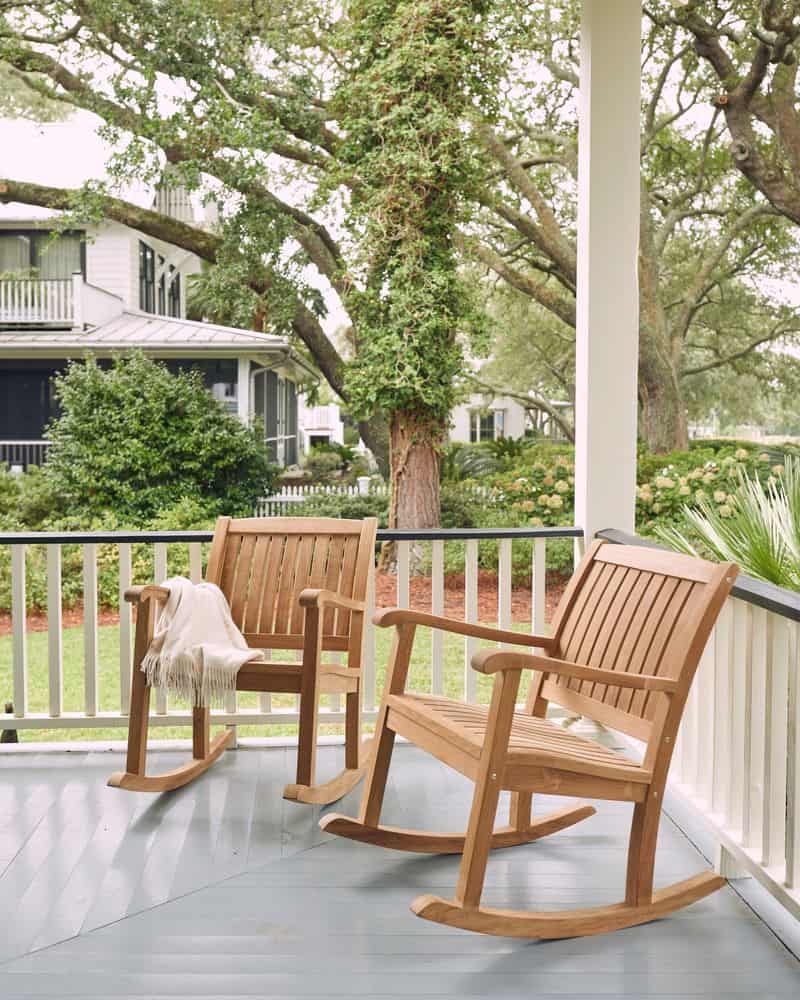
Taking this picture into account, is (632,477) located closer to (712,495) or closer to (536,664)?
(536,664)

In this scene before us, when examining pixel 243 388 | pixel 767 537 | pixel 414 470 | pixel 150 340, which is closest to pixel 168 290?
pixel 150 340

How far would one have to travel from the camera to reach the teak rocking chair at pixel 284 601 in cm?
322

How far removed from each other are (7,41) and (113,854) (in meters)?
11.1

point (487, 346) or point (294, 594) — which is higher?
point (487, 346)

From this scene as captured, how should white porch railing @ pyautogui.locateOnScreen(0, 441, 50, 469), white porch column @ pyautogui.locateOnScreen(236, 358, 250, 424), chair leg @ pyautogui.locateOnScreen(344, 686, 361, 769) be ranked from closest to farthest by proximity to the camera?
1. chair leg @ pyautogui.locateOnScreen(344, 686, 361, 769)
2. white porch column @ pyautogui.locateOnScreen(236, 358, 250, 424)
3. white porch railing @ pyautogui.locateOnScreen(0, 441, 50, 469)

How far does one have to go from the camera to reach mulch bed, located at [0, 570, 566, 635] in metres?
9.53

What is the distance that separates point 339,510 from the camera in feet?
35.6

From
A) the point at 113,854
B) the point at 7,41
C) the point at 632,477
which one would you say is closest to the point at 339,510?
the point at 7,41

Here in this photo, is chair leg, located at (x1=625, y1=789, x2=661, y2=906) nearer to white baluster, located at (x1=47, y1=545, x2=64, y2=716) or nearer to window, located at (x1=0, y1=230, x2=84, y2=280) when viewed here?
white baluster, located at (x1=47, y1=545, x2=64, y2=716)

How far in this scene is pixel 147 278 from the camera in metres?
13.7

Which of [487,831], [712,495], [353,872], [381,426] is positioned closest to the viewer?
[487,831]

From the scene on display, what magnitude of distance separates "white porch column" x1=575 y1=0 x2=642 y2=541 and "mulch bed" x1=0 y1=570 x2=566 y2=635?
18.4ft

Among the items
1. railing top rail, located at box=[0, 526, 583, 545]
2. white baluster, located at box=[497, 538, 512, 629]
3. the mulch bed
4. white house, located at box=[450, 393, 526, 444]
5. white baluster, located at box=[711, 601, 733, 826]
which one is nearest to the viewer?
white baluster, located at box=[711, 601, 733, 826]

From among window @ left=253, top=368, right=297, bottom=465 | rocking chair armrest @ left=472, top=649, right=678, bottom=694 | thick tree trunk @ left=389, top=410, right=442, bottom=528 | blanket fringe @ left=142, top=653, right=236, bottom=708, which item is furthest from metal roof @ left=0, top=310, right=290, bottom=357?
rocking chair armrest @ left=472, top=649, right=678, bottom=694
